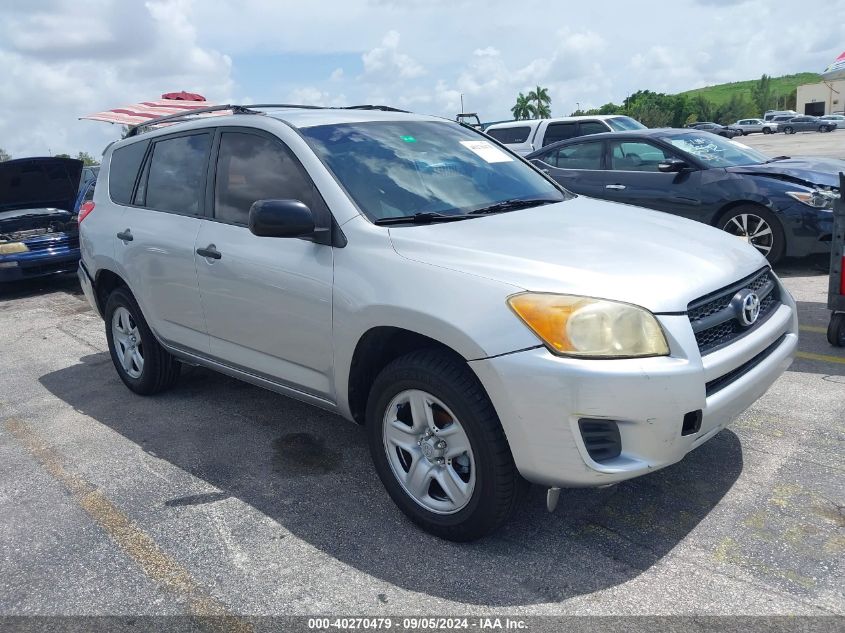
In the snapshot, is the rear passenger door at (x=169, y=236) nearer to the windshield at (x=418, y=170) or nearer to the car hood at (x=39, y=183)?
the windshield at (x=418, y=170)

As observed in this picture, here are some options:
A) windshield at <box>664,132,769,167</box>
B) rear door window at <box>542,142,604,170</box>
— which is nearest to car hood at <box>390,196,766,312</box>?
windshield at <box>664,132,769,167</box>

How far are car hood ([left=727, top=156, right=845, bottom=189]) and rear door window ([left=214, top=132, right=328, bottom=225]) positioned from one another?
5.73m

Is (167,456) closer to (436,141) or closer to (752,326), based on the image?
(436,141)

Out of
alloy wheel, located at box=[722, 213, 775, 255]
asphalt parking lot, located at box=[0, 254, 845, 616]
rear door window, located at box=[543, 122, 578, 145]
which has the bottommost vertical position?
asphalt parking lot, located at box=[0, 254, 845, 616]

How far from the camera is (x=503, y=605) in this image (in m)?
2.63

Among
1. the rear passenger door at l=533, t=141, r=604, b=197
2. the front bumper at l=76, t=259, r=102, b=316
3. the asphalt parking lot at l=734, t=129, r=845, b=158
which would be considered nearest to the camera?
the front bumper at l=76, t=259, r=102, b=316

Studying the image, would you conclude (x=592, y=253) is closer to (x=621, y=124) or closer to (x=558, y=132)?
(x=558, y=132)

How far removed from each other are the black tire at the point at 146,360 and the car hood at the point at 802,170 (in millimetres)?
6033

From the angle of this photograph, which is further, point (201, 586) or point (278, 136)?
point (278, 136)

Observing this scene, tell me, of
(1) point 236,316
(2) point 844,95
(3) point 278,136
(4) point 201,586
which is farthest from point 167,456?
(2) point 844,95

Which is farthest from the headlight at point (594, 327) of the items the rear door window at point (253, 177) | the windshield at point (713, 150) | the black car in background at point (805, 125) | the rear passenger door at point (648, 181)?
the black car in background at point (805, 125)

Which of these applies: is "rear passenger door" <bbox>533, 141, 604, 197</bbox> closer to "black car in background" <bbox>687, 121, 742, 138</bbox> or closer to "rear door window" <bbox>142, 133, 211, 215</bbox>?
"rear door window" <bbox>142, 133, 211, 215</bbox>

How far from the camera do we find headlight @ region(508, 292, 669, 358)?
2.59m

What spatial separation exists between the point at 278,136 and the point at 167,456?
6.16ft
